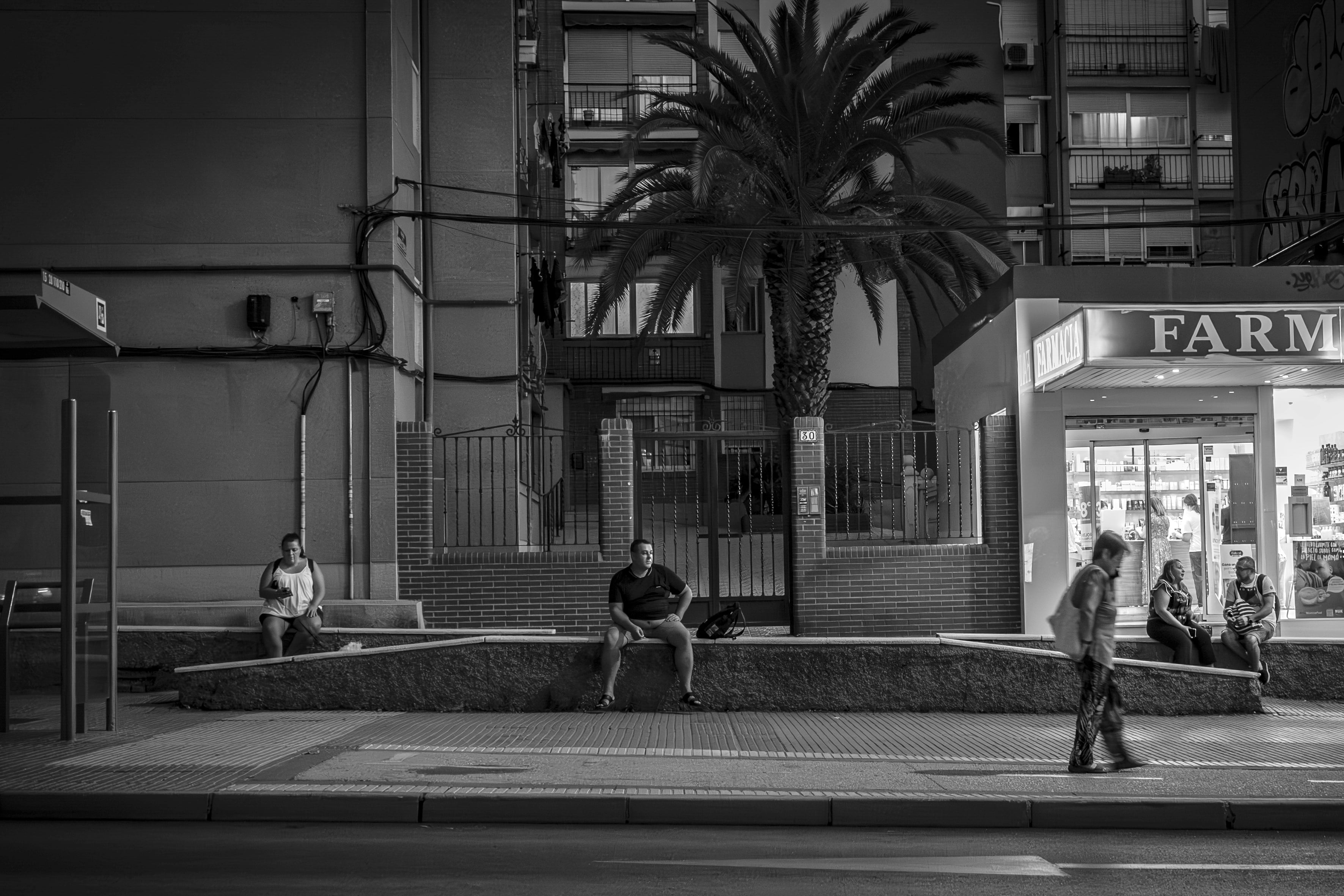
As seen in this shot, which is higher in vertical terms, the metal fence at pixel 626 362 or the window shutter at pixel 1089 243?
the window shutter at pixel 1089 243

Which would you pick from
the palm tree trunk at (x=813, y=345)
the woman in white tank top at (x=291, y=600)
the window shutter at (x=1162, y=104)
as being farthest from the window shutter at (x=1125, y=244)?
the woman in white tank top at (x=291, y=600)

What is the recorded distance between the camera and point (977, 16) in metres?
36.2

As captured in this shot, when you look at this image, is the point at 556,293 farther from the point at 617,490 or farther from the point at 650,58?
the point at 617,490

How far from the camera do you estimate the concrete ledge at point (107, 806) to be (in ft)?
25.5

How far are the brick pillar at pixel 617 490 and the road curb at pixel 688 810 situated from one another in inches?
272

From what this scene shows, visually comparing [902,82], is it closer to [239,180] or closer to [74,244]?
[239,180]

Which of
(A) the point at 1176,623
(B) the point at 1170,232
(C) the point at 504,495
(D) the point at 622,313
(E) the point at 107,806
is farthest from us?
(B) the point at 1170,232

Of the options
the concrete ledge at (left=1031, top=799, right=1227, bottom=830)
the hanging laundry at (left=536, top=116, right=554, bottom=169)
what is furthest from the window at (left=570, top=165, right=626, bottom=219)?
the concrete ledge at (left=1031, top=799, right=1227, bottom=830)

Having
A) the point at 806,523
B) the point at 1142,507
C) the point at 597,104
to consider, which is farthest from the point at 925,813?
the point at 597,104

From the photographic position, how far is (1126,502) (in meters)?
17.1

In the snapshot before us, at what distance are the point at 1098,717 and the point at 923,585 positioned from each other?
5.72 metres

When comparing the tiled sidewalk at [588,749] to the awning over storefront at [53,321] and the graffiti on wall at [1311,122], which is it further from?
the graffiti on wall at [1311,122]

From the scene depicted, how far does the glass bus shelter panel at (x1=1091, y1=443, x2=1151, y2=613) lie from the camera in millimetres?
16984

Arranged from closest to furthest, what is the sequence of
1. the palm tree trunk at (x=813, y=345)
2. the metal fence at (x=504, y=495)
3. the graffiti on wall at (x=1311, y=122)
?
the metal fence at (x=504, y=495)
the palm tree trunk at (x=813, y=345)
the graffiti on wall at (x=1311, y=122)
